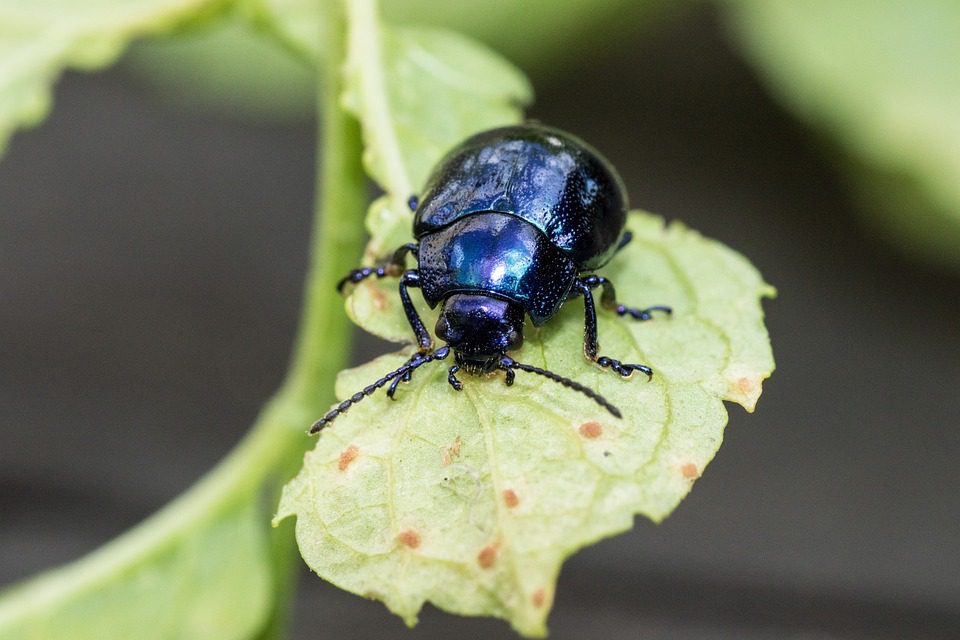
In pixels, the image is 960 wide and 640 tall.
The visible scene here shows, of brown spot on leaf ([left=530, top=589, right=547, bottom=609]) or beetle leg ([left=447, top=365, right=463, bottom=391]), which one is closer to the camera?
brown spot on leaf ([left=530, top=589, right=547, bottom=609])

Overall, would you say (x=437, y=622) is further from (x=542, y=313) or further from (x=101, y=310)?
(x=101, y=310)

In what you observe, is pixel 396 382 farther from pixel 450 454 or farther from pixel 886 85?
pixel 886 85

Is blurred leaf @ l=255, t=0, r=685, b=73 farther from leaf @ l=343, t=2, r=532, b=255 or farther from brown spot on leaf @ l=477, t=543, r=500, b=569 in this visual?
brown spot on leaf @ l=477, t=543, r=500, b=569

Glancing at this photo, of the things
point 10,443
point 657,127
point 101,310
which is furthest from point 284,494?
point 657,127

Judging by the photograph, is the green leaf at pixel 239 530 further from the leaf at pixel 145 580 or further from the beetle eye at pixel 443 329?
the beetle eye at pixel 443 329

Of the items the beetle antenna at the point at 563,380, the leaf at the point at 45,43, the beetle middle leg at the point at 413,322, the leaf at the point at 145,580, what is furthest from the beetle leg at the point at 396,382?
the leaf at the point at 45,43

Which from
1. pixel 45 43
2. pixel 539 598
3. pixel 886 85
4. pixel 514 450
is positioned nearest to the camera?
pixel 539 598

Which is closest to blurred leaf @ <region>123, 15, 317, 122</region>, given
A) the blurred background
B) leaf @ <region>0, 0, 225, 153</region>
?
the blurred background

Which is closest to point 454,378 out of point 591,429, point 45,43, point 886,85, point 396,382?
point 396,382
